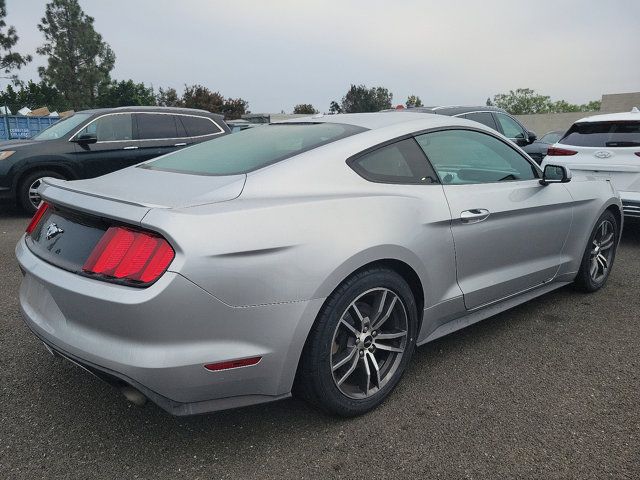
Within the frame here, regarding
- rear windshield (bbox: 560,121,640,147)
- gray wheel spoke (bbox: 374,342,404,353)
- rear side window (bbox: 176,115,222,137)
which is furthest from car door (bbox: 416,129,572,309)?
rear side window (bbox: 176,115,222,137)

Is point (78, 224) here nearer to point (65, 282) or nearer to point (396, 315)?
point (65, 282)

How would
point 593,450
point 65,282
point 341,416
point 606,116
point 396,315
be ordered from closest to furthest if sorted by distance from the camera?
point 65,282
point 593,450
point 341,416
point 396,315
point 606,116

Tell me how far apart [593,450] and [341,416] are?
1.10m

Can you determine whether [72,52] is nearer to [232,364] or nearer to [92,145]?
[92,145]

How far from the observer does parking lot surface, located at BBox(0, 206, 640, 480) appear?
83.8 inches

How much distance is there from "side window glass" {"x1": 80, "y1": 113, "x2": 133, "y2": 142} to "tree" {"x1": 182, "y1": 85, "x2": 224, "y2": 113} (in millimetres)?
51117

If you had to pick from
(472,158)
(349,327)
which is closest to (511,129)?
(472,158)

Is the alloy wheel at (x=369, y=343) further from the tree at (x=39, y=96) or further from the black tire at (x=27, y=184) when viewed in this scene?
the tree at (x=39, y=96)

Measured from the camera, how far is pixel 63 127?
8.03 m

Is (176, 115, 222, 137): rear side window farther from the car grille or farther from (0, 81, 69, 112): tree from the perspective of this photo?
(0, 81, 69, 112): tree

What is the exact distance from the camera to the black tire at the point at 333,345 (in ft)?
7.32

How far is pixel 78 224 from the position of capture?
2.24 meters

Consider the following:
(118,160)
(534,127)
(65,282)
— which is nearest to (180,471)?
(65,282)

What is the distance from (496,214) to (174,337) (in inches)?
78.7
